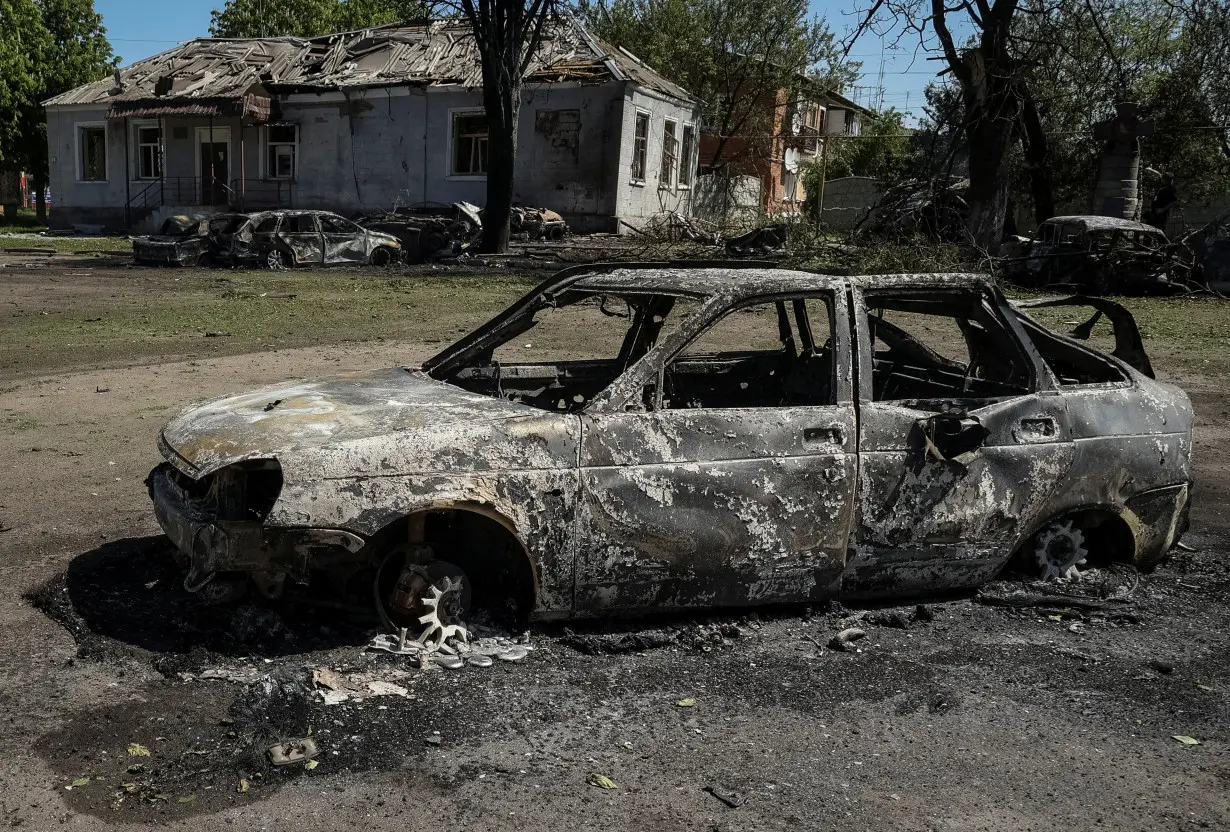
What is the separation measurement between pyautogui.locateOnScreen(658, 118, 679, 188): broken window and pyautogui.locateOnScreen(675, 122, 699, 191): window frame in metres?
0.40

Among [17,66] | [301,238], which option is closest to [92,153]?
[17,66]

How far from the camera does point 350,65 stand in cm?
3231

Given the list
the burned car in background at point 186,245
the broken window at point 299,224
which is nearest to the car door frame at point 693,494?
the broken window at point 299,224

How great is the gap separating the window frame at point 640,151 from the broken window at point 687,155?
2.89 meters

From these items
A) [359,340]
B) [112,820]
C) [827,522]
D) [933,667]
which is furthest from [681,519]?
[359,340]

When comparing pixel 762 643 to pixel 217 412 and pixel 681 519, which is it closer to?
pixel 681 519

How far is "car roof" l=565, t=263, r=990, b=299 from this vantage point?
186 inches

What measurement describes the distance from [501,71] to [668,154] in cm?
1167

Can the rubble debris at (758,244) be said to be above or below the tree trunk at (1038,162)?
below

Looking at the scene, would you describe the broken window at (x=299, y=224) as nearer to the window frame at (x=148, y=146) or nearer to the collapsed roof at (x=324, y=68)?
the collapsed roof at (x=324, y=68)

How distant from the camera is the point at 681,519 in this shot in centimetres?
419

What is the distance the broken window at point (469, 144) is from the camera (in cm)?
3055

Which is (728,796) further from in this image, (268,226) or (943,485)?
(268,226)

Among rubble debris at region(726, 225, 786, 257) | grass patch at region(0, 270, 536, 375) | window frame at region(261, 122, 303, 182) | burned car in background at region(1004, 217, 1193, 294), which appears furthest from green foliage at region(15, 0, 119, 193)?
burned car in background at region(1004, 217, 1193, 294)
